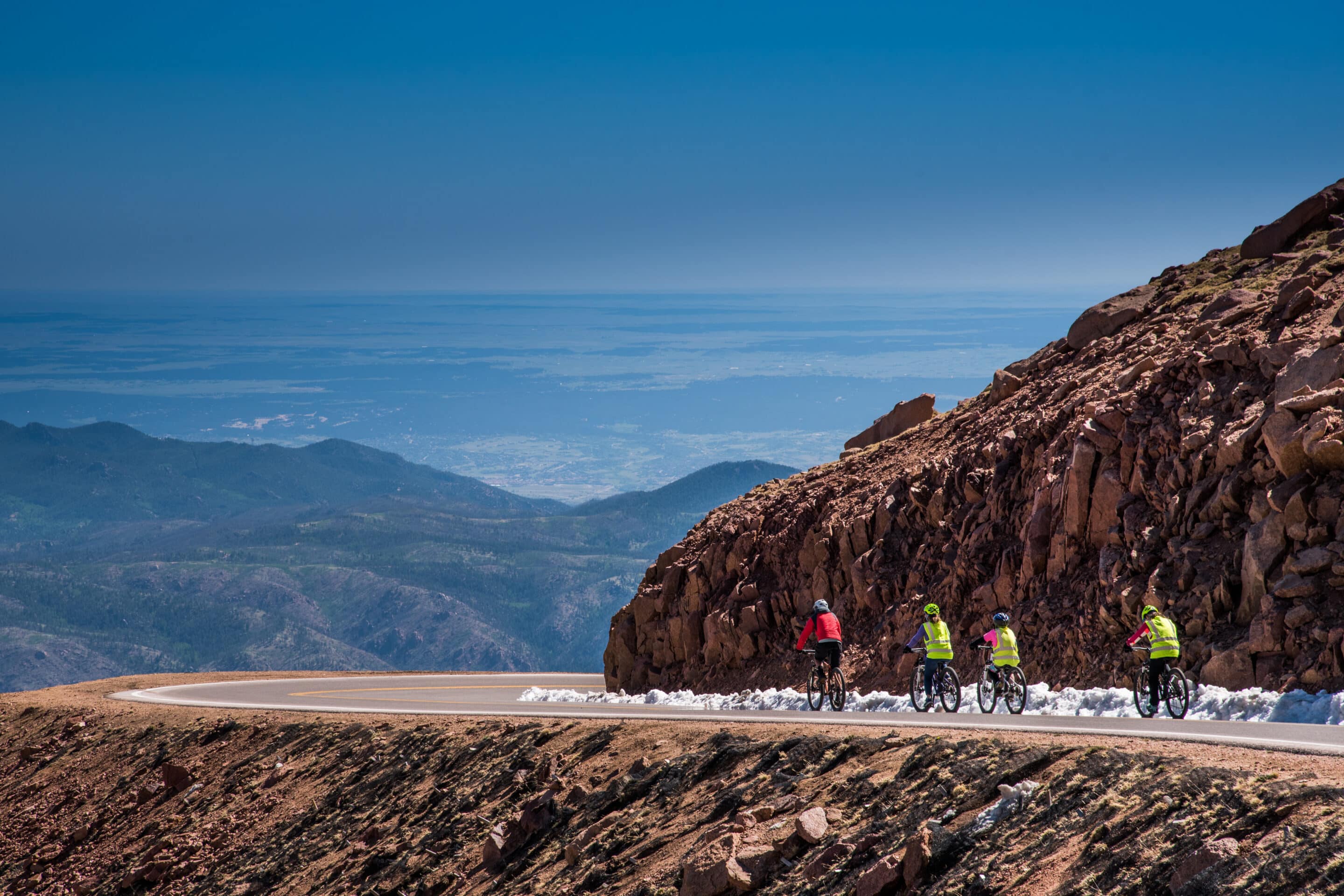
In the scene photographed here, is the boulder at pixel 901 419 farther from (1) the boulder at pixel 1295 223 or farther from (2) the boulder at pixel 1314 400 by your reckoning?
(2) the boulder at pixel 1314 400

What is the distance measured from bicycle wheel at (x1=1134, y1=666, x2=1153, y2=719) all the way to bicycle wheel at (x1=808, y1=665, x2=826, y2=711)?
613cm

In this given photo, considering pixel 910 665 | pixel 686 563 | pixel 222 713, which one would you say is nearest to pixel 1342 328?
pixel 910 665

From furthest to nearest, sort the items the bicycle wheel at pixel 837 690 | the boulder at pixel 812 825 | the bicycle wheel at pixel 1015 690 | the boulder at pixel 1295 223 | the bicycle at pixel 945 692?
the boulder at pixel 1295 223 → the bicycle wheel at pixel 837 690 → the bicycle at pixel 945 692 → the bicycle wheel at pixel 1015 690 → the boulder at pixel 812 825

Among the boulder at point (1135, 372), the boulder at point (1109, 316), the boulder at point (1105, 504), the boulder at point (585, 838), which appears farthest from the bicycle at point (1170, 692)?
the boulder at point (1109, 316)

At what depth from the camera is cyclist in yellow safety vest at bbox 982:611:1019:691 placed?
64.8 feet

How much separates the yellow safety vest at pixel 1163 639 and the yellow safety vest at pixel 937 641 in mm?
3537

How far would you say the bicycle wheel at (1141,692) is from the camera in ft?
60.7

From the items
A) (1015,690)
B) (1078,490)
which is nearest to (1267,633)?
(1015,690)

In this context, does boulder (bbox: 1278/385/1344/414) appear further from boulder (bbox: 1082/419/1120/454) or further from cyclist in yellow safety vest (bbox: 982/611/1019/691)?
cyclist in yellow safety vest (bbox: 982/611/1019/691)

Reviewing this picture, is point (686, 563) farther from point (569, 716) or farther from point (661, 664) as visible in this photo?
point (569, 716)

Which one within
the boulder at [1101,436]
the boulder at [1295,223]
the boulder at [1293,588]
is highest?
the boulder at [1295,223]

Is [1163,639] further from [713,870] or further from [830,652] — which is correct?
[713,870]

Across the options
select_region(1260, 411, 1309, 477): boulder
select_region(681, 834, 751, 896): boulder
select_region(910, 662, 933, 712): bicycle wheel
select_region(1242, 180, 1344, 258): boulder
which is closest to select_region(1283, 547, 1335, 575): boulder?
select_region(1260, 411, 1309, 477): boulder

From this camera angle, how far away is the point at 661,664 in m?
35.2
